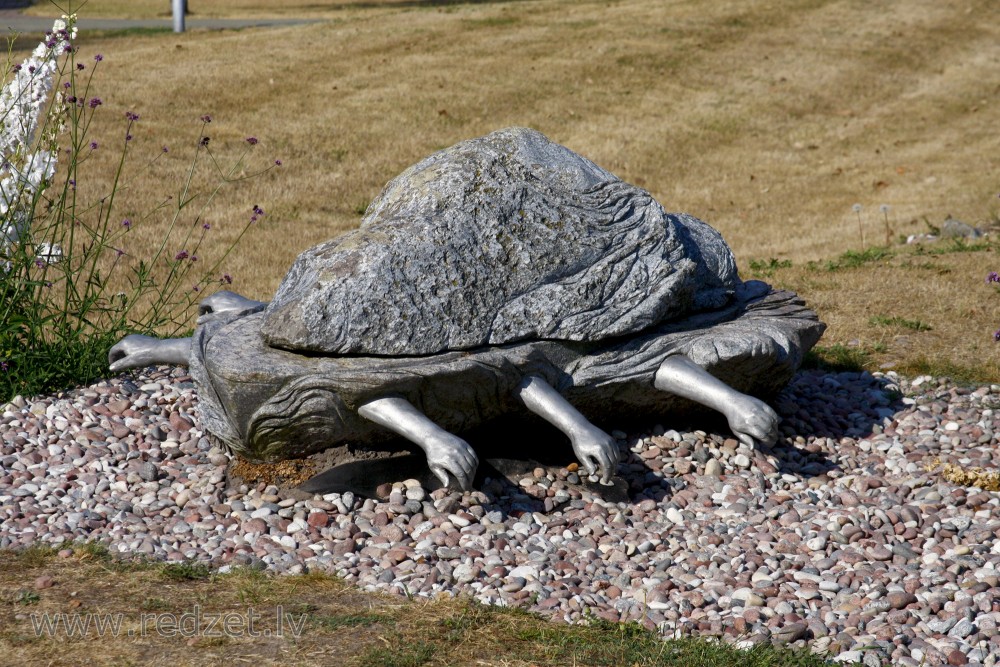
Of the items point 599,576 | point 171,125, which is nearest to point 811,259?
point 599,576

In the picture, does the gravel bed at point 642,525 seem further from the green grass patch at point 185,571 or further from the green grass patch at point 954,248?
the green grass patch at point 954,248

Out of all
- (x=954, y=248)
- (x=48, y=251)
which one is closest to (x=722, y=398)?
(x=48, y=251)

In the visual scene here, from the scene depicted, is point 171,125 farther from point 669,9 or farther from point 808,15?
point 808,15

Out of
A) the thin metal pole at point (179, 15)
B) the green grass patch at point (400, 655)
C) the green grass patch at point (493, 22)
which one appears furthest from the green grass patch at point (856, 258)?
the thin metal pole at point (179, 15)

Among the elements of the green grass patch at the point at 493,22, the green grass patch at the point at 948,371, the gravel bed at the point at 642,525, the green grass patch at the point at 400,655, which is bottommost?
the green grass patch at the point at 948,371

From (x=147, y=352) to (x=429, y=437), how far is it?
A: 1912mm

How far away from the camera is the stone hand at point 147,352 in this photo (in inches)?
222

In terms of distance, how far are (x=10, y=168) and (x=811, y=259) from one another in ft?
22.9

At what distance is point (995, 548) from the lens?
4727 millimetres

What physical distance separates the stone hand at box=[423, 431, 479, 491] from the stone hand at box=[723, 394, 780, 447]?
130cm

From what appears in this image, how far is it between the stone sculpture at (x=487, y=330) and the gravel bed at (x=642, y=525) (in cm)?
32

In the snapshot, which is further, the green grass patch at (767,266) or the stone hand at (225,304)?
the green grass patch at (767,266)

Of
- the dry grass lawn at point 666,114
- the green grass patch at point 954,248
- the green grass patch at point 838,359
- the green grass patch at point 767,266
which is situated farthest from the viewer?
the dry grass lawn at point 666,114

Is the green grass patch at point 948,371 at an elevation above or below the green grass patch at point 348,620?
below
